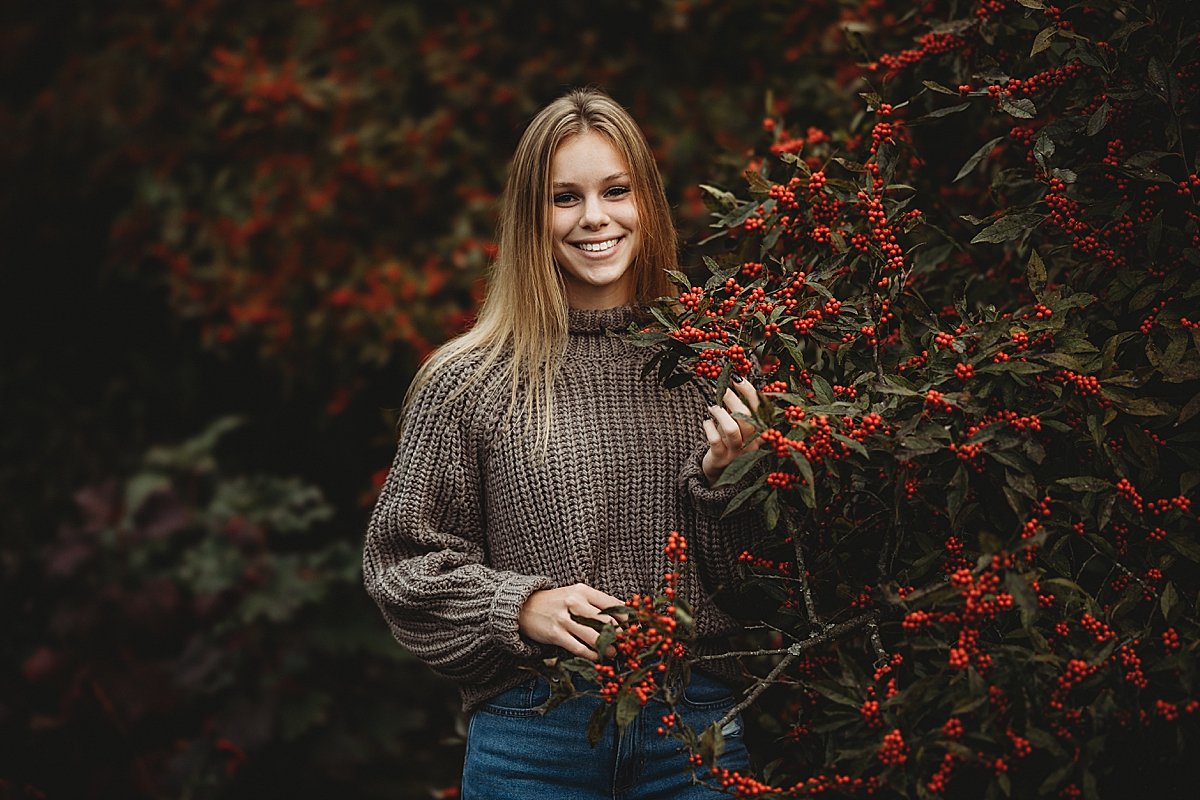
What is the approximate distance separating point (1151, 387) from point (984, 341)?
0.97ft

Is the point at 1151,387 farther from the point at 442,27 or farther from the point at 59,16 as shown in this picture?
the point at 59,16

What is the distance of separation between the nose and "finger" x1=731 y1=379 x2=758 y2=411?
43cm

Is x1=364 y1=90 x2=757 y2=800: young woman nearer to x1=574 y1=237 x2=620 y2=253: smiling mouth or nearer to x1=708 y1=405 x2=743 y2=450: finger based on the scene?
x1=574 y1=237 x2=620 y2=253: smiling mouth

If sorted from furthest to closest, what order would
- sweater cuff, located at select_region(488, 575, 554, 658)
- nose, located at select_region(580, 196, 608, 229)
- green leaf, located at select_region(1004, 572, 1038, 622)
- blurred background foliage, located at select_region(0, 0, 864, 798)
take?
blurred background foliage, located at select_region(0, 0, 864, 798), nose, located at select_region(580, 196, 608, 229), sweater cuff, located at select_region(488, 575, 554, 658), green leaf, located at select_region(1004, 572, 1038, 622)

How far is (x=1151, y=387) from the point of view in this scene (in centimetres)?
151

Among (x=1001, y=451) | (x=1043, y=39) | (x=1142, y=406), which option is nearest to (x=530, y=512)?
(x=1001, y=451)

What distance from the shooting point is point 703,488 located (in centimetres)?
168

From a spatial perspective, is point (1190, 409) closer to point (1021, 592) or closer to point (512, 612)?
point (1021, 592)

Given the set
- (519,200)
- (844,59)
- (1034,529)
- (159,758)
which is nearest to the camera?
(1034,529)

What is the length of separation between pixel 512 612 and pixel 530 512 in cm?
18

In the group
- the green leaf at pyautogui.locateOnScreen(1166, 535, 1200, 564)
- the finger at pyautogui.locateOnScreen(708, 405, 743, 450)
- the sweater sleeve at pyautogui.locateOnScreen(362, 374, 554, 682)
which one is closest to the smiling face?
the sweater sleeve at pyautogui.locateOnScreen(362, 374, 554, 682)

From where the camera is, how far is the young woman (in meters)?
1.71

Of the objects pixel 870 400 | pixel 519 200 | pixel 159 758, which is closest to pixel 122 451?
pixel 159 758

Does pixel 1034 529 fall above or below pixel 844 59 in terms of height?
below
